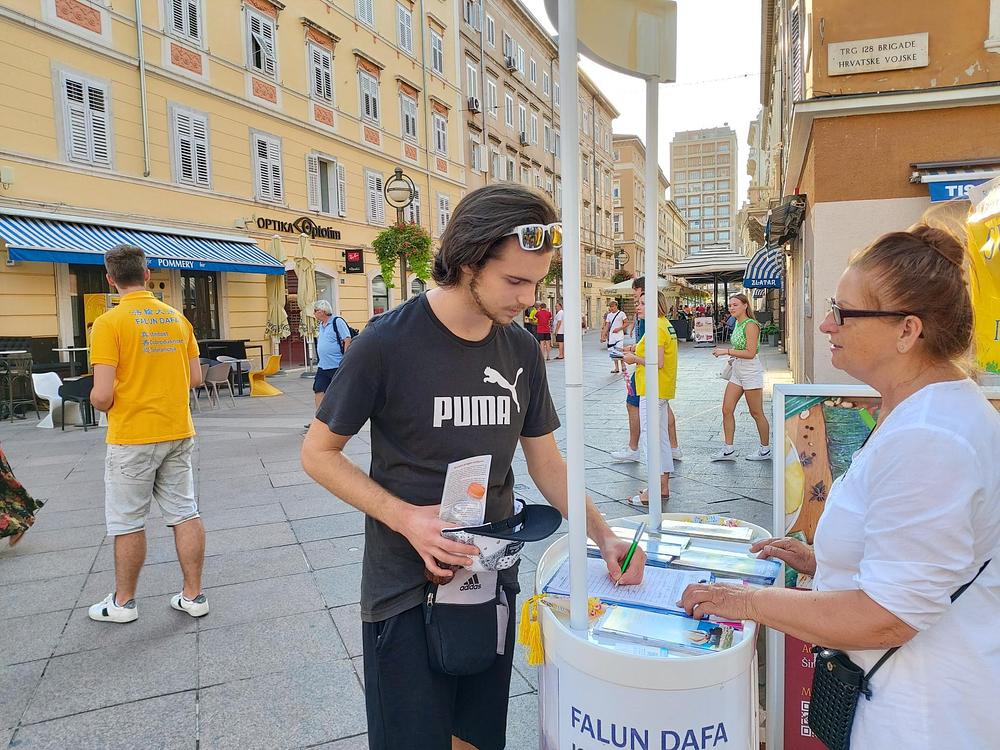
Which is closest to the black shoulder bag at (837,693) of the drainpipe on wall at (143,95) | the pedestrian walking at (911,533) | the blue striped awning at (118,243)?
the pedestrian walking at (911,533)

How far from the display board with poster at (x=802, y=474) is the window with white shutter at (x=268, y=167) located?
1673 cm

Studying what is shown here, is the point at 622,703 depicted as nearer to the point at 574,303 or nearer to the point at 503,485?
the point at 503,485

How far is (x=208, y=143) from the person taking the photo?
Result: 1505cm

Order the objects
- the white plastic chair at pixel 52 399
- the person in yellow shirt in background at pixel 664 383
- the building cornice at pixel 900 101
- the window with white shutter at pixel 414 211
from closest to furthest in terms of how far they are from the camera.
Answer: the person in yellow shirt in background at pixel 664 383 → the building cornice at pixel 900 101 → the white plastic chair at pixel 52 399 → the window with white shutter at pixel 414 211

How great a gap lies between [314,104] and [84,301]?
900 centimetres

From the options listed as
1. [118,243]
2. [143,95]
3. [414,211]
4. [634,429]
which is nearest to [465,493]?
[634,429]

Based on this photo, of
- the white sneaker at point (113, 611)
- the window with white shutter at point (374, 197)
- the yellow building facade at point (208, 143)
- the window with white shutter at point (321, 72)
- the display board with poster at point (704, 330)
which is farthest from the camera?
the display board with poster at point (704, 330)

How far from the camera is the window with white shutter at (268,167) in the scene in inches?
647

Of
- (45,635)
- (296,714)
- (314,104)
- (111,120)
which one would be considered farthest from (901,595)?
(314,104)

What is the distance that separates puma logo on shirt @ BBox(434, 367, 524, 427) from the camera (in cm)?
149

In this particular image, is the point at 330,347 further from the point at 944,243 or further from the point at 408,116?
the point at 408,116

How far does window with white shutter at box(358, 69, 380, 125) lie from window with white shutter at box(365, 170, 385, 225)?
1.76 meters

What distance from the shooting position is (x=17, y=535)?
4.23 metres

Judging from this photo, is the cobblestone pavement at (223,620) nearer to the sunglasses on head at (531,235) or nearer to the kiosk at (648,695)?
the kiosk at (648,695)
